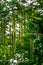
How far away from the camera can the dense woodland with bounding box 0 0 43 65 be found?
290 centimetres

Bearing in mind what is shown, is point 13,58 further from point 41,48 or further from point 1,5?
point 1,5

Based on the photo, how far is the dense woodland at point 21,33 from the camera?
2904 millimetres

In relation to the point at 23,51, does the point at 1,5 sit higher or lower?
higher

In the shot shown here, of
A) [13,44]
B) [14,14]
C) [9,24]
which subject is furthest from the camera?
[13,44]

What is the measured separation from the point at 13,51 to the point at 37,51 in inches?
13.1

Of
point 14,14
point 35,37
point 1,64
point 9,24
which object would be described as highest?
point 14,14

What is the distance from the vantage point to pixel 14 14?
296cm

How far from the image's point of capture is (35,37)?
3342mm

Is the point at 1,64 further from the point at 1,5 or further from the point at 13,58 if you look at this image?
the point at 1,5

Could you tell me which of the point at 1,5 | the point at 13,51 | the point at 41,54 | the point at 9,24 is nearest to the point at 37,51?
the point at 41,54

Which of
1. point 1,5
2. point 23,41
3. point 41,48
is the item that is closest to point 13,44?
point 23,41

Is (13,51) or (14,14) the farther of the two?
(13,51)

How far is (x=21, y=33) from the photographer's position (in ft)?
10.9

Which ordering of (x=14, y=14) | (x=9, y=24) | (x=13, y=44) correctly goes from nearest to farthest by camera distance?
(x=14, y=14) < (x=9, y=24) < (x=13, y=44)
